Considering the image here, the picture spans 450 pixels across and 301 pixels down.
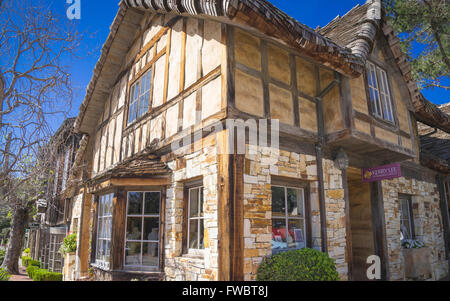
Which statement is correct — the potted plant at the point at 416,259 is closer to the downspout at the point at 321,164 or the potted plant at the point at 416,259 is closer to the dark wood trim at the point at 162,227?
the downspout at the point at 321,164

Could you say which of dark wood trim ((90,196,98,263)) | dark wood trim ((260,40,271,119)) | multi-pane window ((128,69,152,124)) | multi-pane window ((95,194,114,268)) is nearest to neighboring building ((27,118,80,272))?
multi-pane window ((128,69,152,124))

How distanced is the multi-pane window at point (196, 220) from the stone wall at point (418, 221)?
478 cm

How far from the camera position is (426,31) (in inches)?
410

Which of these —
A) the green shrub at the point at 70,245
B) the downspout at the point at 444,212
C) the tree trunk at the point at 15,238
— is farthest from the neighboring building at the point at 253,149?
the tree trunk at the point at 15,238

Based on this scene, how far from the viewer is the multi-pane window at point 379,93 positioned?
24.6 feet

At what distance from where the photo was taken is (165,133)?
7137 millimetres

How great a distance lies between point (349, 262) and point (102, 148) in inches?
329

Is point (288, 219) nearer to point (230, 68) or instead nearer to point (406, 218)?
point (230, 68)

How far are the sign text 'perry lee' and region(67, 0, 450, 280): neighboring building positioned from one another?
0.98ft

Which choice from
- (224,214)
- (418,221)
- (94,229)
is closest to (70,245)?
(94,229)

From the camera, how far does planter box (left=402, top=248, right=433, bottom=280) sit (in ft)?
26.2

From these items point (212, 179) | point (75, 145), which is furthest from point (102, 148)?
point (212, 179)
